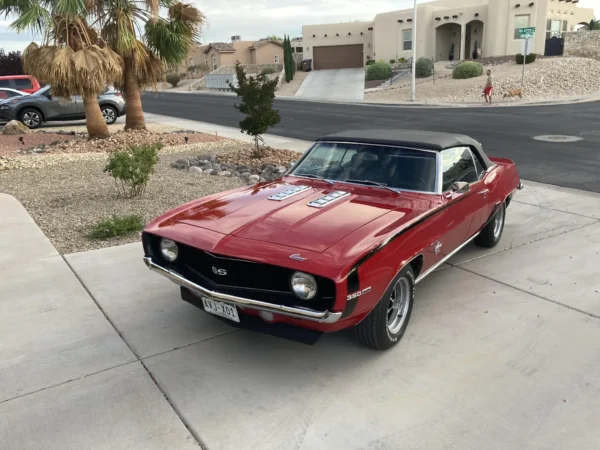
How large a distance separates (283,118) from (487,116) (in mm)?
7891

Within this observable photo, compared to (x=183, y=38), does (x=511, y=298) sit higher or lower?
lower

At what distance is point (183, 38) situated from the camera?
1473 centimetres

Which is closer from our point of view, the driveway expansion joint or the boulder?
the driveway expansion joint

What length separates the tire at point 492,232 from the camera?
19.5 ft

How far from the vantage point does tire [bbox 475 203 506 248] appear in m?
5.94

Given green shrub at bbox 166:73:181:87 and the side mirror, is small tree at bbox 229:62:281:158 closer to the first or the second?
the side mirror

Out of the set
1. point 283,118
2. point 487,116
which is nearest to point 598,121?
point 487,116

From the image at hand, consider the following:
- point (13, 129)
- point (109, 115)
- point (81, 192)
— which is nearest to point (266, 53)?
point (109, 115)

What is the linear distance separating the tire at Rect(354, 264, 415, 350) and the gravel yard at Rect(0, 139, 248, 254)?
3.75m

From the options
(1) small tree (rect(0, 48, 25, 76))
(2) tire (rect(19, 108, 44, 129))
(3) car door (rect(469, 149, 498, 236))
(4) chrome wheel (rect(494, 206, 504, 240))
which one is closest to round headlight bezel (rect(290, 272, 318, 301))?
(3) car door (rect(469, 149, 498, 236))

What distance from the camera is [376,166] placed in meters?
4.86

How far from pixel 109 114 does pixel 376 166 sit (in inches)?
683

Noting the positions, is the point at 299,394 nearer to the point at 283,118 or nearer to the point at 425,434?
the point at 425,434

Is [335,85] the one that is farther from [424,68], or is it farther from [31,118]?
[31,118]
